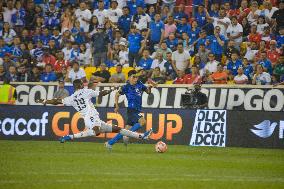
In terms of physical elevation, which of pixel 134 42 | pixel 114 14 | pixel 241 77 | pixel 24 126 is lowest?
pixel 24 126

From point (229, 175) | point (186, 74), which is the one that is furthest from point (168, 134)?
point (229, 175)

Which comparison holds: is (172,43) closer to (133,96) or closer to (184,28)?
(184,28)

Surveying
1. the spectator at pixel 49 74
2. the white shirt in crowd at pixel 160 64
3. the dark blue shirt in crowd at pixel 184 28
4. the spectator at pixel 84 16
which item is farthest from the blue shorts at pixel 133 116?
the spectator at pixel 84 16

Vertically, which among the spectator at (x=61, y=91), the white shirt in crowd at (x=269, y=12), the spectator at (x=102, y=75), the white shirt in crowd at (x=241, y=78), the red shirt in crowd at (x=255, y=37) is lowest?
the spectator at (x=61, y=91)

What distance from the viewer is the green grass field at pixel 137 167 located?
568 inches

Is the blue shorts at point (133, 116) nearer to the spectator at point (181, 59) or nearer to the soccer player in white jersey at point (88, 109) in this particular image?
the soccer player in white jersey at point (88, 109)

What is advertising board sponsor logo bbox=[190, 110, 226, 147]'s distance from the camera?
2503 cm

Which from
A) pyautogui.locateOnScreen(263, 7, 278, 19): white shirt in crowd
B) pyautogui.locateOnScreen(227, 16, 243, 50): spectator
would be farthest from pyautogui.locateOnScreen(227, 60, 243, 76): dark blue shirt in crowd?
pyautogui.locateOnScreen(263, 7, 278, 19): white shirt in crowd

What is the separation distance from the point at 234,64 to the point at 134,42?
4502 mm

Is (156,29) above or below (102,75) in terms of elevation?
above

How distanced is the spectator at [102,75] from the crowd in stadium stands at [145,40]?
4 cm

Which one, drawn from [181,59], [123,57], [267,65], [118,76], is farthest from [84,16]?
[267,65]

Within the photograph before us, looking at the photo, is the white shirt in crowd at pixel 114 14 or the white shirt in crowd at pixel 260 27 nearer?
the white shirt in crowd at pixel 260 27

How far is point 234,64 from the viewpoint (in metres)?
28.2
